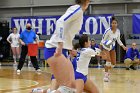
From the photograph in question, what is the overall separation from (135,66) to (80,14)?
34.4 feet

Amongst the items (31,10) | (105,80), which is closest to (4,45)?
(31,10)

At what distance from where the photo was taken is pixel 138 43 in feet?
59.6

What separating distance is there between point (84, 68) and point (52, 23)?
42.8 feet

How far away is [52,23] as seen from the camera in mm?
18766

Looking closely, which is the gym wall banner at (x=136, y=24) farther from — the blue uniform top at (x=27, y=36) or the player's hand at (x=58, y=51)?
the player's hand at (x=58, y=51)

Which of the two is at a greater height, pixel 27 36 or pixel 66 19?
pixel 66 19

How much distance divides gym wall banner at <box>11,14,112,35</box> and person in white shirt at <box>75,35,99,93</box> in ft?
38.4

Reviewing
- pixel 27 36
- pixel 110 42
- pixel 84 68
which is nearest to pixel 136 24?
pixel 27 36

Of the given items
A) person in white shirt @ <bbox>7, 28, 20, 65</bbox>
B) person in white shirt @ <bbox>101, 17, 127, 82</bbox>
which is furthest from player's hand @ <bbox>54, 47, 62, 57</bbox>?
person in white shirt @ <bbox>7, 28, 20, 65</bbox>

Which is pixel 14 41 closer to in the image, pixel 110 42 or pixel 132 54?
pixel 132 54

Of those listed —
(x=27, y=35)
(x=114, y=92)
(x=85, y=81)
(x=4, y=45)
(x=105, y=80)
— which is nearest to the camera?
(x=85, y=81)

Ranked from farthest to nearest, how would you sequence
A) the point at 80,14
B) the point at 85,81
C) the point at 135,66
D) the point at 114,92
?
the point at 135,66
the point at 114,92
the point at 85,81
the point at 80,14

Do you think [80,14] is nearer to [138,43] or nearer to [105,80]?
[105,80]

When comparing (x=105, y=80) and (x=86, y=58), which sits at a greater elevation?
(x=86, y=58)
